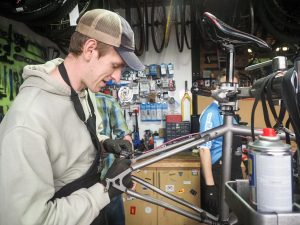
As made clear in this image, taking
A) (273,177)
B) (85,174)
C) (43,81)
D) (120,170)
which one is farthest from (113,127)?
(273,177)

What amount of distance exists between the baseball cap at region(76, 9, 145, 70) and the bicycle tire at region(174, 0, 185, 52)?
7.14 ft

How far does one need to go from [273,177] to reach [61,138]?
716 millimetres

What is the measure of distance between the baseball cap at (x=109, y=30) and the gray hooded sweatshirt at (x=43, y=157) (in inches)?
8.8

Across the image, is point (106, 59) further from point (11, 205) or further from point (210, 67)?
point (210, 67)

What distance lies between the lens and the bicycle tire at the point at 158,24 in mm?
3191

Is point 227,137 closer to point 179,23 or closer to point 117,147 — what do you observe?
point 117,147

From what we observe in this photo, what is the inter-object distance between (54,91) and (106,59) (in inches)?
9.2

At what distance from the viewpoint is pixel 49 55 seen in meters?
3.11

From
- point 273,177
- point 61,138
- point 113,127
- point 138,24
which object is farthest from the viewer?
point 138,24

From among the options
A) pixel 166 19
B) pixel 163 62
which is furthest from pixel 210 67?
pixel 166 19

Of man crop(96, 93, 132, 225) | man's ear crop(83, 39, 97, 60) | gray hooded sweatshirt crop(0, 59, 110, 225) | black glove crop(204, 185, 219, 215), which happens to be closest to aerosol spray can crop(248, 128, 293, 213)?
gray hooded sweatshirt crop(0, 59, 110, 225)

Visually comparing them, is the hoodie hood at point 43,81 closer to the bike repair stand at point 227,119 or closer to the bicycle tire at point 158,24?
the bike repair stand at point 227,119

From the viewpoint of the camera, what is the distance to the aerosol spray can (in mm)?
485

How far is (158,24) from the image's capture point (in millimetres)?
3266
